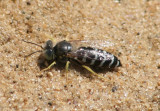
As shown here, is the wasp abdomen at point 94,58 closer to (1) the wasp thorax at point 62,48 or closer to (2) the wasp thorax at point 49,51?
(1) the wasp thorax at point 62,48

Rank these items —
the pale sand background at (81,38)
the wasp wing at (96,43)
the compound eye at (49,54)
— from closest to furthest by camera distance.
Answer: the pale sand background at (81,38) < the compound eye at (49,54) < the wasp wing at (96,43)

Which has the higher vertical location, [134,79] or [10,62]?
[10,62]

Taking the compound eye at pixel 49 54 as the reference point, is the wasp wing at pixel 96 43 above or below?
above

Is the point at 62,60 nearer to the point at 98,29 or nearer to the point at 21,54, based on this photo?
the point at 21,54

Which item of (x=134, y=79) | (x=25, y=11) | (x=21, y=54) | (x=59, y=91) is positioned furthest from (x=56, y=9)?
(x=134, y=79)

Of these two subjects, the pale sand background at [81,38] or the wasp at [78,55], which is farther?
the wasp at [78,55]

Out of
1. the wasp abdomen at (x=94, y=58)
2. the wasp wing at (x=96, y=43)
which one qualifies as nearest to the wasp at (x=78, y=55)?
the wasp abdomen at (x=94, y=58)
